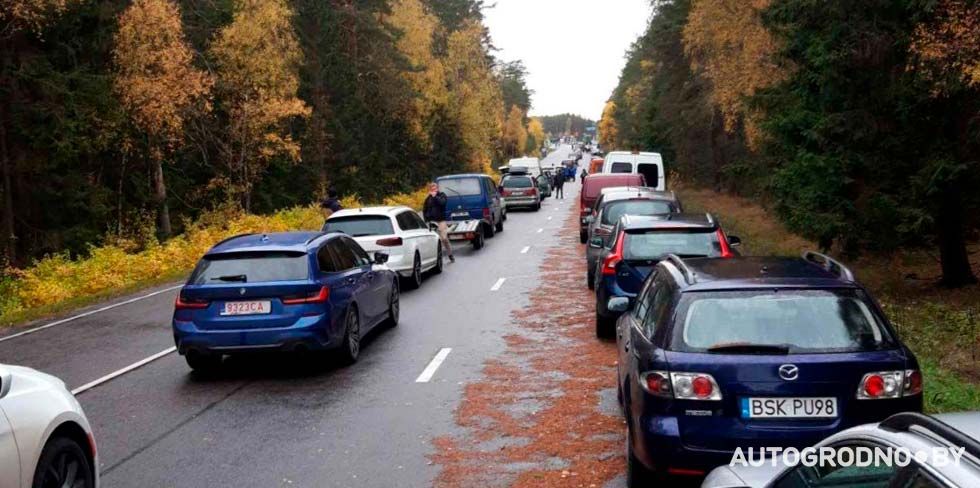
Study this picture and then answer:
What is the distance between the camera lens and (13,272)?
70.7 feet

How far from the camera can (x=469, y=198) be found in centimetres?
2808

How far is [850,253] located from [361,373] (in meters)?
9.89

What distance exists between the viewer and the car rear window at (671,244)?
11.2 metres

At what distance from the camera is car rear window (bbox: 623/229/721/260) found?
11.2 meters

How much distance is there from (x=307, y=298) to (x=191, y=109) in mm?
25976

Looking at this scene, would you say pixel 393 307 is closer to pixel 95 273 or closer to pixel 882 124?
pixel 882 124

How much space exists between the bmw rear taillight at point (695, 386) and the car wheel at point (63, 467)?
A: 3695 millimetres

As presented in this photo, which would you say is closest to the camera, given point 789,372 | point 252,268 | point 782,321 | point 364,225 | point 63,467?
point 63,467

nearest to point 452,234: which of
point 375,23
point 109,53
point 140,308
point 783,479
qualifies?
point 140,308

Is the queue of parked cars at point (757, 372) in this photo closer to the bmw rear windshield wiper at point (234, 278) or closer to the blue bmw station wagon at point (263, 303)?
the blue bmw station wagon at point (263, 303)

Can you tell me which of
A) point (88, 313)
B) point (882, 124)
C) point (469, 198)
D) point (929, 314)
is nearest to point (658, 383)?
point (929, 314)

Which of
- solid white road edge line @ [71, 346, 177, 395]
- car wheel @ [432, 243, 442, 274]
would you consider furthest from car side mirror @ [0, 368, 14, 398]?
car wheel @ [432, 243, 442, 274]

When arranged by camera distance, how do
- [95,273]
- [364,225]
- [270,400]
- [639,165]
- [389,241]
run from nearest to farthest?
[270,400] < [389,241] < [364,225] < [95,273] < [639,165]

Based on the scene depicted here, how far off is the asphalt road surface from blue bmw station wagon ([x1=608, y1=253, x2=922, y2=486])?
196cm
